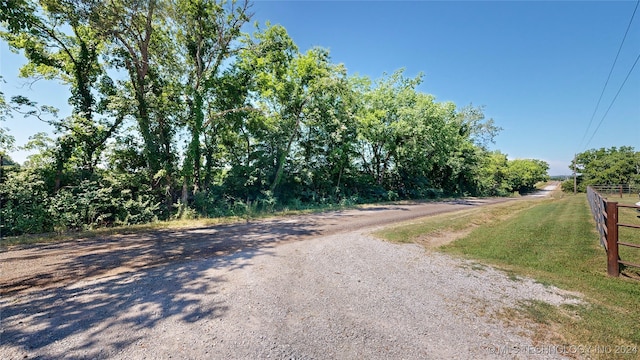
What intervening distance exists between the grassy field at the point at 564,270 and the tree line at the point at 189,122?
9.70 meters

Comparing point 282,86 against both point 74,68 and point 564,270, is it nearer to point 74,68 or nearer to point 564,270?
point 74,68

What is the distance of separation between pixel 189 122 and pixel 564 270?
14.6 metres

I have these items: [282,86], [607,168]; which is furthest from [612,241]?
[607,168]

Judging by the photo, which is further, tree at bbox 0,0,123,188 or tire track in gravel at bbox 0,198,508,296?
tree at bbox 0,0,123,188

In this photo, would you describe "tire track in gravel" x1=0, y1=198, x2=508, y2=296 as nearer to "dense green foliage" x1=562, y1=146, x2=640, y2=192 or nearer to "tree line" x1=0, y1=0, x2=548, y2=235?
"tree line" x1=0, y1=0, x2=548, y2=235

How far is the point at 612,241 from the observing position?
14.8 ft

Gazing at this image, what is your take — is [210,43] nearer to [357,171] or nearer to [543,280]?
[357,171]

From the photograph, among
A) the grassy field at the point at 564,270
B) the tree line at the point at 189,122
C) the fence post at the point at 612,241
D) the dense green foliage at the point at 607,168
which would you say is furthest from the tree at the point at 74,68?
the dense green foliage at the point at 607,168

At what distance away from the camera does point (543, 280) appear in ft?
13.8

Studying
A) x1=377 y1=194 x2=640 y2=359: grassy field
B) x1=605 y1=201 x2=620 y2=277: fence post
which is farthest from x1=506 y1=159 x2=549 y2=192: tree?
x1=605 y1=201 x2=620 y2=277: fence post

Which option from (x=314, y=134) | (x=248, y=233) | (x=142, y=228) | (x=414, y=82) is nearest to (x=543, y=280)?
(x=248, y=233)

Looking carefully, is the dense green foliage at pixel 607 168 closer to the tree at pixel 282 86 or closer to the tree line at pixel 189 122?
the tree line at pixel 189 122

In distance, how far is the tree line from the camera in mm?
9578

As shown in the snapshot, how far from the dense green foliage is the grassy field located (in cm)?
4348
